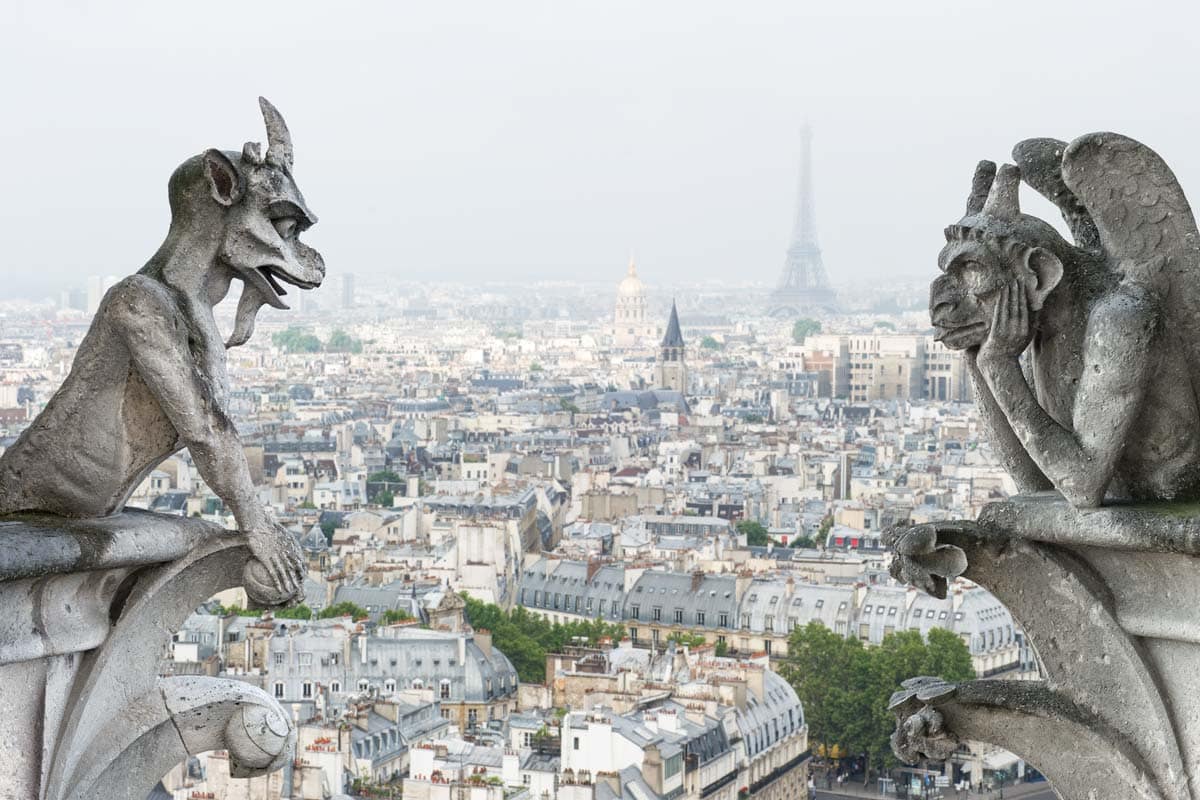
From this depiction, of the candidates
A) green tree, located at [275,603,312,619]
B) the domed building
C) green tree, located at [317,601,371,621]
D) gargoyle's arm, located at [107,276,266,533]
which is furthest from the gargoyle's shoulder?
the domed building

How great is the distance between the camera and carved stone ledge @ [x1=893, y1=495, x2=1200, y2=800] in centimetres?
222

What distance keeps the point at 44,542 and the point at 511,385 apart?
77.1 m

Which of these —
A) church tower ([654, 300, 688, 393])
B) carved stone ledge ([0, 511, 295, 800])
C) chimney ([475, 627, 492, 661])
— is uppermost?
church tower ([654, 300, 688, 393])

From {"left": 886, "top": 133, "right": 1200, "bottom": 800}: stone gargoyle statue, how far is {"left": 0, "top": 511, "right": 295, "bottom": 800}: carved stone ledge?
78 cm

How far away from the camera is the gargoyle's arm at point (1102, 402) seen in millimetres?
2217

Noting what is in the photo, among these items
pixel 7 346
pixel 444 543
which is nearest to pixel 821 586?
pixel 444 543

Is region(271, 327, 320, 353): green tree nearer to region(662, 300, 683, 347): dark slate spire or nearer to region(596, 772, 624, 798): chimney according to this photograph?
region(662, 300, 683, 347): dark slate spire

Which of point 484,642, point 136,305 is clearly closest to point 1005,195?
point 136,305

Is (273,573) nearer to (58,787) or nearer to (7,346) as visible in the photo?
(58,787)

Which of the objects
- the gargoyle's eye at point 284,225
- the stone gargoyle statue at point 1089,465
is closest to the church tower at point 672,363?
the gargoyle's eye at point 284,225

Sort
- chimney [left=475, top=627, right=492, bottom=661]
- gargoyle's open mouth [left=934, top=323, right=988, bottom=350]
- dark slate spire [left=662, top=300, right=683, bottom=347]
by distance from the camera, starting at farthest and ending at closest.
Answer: dark slate spire [left=662, top=300, right=683, bottom=347], chimney [left=475, top=627, right=492, bottom=661], gargoyle's open mouth [left=934, top=323, right=988, bottom=350]

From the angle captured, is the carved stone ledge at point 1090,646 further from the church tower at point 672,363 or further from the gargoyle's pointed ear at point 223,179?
the church tower at point 672,363

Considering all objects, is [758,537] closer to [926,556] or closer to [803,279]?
[926,556]

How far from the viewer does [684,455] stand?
53.0 meters
